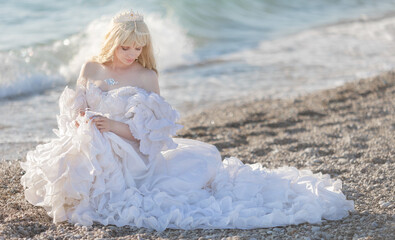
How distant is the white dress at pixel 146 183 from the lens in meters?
3.91

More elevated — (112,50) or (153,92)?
(112,50)

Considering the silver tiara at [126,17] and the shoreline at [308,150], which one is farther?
the silver tiara at [126,17]

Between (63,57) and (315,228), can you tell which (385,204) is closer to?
(315,228)

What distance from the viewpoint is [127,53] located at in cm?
411

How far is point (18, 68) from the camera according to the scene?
10.1 metres

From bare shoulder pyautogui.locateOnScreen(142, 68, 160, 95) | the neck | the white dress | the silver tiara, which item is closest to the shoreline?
the white dress

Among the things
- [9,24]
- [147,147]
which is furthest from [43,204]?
[9,24]

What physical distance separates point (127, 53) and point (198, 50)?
9.21 meters

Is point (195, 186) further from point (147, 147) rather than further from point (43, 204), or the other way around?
point (43, 204)

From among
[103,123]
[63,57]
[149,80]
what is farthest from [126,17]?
[63,57]

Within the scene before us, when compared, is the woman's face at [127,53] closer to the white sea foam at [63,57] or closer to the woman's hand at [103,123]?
the woman's hand at [103,123]

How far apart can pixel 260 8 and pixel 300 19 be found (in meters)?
1.52

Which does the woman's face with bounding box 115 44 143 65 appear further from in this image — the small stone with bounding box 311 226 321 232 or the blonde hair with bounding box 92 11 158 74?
the small stone with bounding box 311 226 321 232

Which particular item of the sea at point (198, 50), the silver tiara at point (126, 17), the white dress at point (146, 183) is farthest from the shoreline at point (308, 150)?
the silver tiara at point (126, 17)
